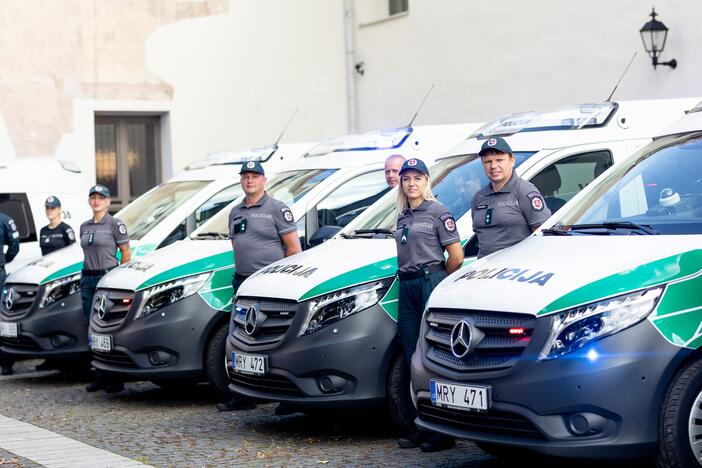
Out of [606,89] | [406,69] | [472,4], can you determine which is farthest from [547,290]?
[406,69]

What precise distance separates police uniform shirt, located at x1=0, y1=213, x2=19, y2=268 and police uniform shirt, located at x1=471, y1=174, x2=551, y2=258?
6.49m

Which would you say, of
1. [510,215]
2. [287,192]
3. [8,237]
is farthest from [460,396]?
[8,237]

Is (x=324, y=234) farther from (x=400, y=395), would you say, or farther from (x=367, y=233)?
(x=400, y=395)

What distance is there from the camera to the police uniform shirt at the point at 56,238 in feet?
41.4

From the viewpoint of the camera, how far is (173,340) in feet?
30.9

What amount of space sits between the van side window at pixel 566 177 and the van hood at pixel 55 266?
422 centimetres

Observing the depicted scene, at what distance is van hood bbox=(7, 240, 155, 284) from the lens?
1135cm

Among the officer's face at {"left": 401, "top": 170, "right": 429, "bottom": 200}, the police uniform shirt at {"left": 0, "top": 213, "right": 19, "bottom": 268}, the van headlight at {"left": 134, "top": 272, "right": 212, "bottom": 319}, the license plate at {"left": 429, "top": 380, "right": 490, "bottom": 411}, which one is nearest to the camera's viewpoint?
the license plate at {"left": 429, "top": 380, "right": 490, "bottom": 411}

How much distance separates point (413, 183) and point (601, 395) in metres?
2.51

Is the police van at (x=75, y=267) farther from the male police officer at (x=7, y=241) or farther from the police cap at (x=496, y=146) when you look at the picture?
the police cap at (x=496, y=146)

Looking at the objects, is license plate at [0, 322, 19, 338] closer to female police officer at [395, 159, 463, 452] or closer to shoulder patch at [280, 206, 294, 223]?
shoulder patch at [280, 206, 294, 223]

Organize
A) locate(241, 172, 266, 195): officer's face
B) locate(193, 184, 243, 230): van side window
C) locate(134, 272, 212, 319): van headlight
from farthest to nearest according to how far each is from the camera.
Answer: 1. locate(193, 184, 243, 230): van side window
2. locate(134, 272, 212, 319): van headlight
3. locate(241, 172, 266, 195): officer's face

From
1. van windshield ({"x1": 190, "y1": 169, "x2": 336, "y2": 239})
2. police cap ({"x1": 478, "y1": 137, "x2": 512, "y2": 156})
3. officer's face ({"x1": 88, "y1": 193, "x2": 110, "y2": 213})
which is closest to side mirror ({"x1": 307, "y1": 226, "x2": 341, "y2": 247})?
van windshield ({"x1": 190, "y1": 169, "x2": 336, "y2": 239})

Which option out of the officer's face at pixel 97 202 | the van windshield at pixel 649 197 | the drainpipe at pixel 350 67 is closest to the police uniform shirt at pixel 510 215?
the van windshield at pixel 649 197
